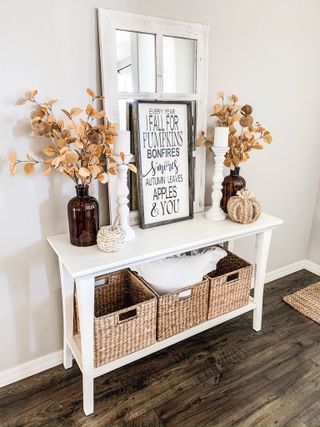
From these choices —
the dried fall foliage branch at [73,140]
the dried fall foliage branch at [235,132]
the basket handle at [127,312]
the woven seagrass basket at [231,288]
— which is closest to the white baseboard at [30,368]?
the basket handle at [127,312]

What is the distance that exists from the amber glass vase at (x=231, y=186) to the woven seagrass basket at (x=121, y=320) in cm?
66

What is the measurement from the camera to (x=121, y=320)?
4.85 feet

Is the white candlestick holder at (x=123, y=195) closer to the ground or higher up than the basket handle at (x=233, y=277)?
higher up

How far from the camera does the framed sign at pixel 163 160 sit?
1.55 meters

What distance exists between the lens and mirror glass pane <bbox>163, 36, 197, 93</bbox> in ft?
5.14

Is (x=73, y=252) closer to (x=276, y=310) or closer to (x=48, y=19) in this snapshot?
(x=48, y=19)

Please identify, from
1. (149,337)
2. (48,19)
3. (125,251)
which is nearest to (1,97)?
(48,19)

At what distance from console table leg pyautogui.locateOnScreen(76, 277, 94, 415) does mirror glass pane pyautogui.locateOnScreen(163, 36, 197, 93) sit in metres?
1.00

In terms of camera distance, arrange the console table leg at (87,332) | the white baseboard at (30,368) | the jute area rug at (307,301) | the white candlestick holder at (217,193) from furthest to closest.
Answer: the jute area rug at (307,301), the white candlestick holder at (217,193), the white baseboard at (30,368), the console table leg at (87,332)

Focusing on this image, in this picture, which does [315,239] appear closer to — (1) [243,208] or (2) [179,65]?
(1) [243,208]

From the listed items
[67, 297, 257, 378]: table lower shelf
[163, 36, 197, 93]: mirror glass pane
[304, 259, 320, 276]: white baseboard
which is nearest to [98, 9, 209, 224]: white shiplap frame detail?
[163, 36, 197, 93]: mirror glass pane

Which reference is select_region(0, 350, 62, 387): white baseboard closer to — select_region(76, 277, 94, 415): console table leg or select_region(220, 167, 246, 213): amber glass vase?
select_region(76, 277, 94, 415): console table leg

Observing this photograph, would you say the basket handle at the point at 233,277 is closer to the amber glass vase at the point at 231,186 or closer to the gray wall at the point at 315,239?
the amber glass vase at the point at 231,186

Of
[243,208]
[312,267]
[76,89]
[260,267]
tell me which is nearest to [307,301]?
[312,267]
